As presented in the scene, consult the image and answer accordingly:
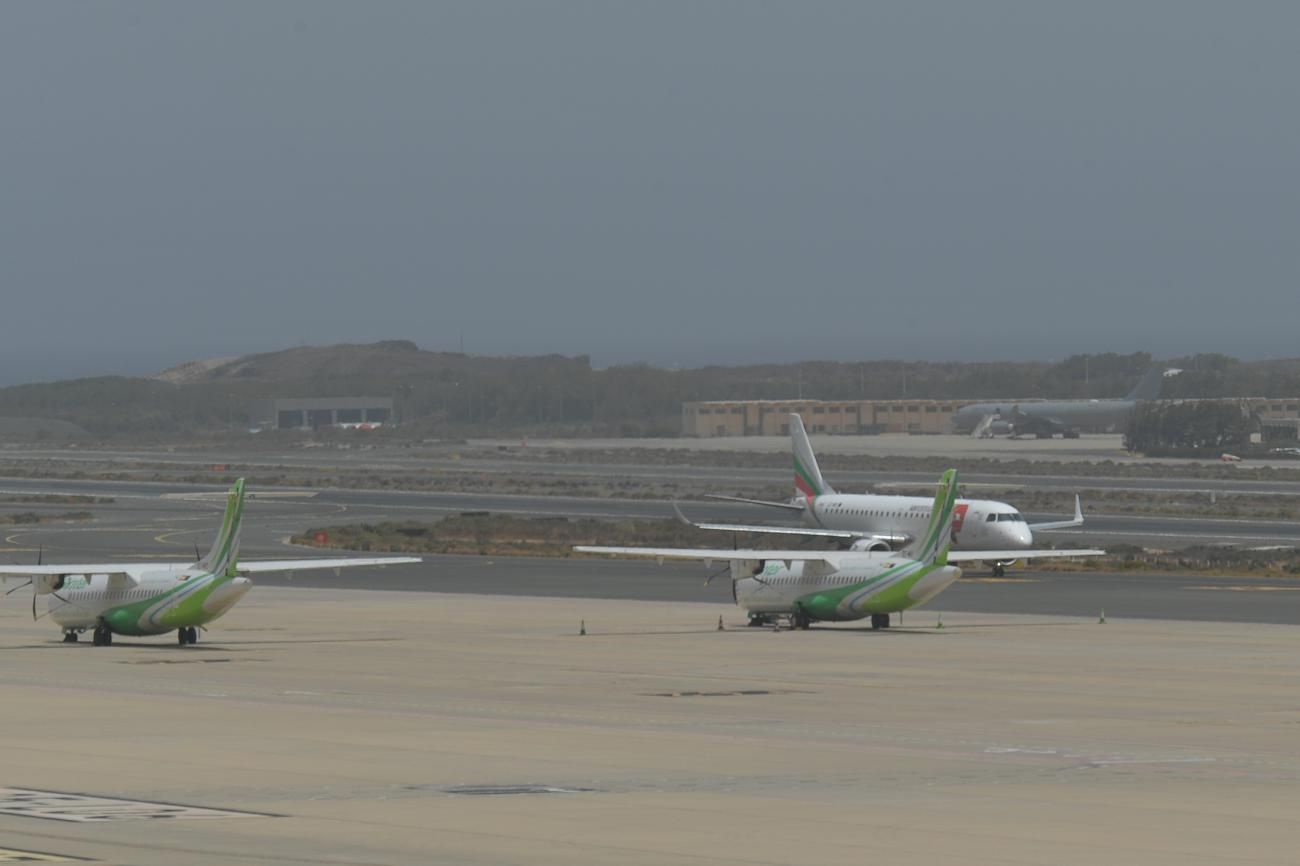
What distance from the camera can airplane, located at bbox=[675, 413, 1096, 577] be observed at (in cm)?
8969

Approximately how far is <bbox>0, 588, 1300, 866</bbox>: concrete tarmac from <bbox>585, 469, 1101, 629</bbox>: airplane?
1159 mm

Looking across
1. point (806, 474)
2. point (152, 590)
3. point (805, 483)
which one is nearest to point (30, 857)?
point (152, 590)

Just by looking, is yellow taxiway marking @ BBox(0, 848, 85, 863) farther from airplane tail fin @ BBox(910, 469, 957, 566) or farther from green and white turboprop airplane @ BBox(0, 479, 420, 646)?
airplane tail fin @ BBox(910, 469, 957, 566)

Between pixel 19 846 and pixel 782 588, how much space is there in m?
42.4

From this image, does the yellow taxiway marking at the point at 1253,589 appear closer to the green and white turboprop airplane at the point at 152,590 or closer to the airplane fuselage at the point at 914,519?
the airplane fuselage at the point at 914,519

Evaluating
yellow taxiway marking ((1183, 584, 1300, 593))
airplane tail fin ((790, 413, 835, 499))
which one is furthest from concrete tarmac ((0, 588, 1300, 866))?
airplane tail fin ((790, 413, 835, 499))

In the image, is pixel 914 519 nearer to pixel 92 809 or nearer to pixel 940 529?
pixel 940 529

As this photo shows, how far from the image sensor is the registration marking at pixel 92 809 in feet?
91.2

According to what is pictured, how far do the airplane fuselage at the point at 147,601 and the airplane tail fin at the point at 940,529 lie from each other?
19.8 metres

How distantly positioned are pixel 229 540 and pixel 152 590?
3.68 m

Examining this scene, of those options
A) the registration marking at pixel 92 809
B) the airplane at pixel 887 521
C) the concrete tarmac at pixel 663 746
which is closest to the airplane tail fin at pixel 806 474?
the airplane at pixel 887 521

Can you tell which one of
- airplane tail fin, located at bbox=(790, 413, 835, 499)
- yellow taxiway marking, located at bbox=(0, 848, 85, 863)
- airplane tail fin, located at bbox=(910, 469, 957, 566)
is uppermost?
airplane tail fin, located at bbox=(790, 413, 835, 499)

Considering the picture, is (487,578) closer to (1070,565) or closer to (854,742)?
(1070,565)

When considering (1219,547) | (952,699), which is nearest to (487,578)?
(1219,547)
